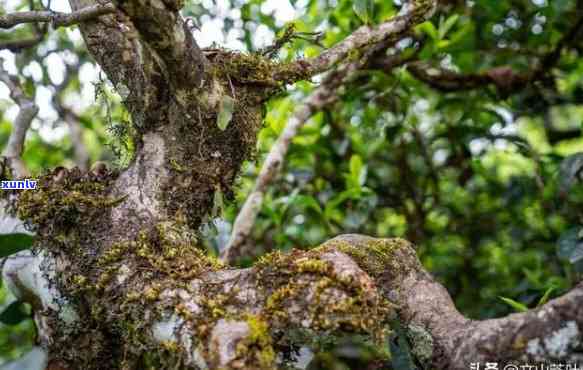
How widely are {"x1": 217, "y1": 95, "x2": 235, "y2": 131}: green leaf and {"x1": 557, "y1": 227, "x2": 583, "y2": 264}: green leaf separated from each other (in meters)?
0.86

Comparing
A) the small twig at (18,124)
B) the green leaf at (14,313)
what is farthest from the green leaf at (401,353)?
the small twig at (18,124)

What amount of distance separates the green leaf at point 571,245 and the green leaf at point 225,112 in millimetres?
861

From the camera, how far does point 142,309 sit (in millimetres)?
981

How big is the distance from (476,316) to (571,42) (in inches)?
42.7

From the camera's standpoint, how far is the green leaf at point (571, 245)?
1.36 metres

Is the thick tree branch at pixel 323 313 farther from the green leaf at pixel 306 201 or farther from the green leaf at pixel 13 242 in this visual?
the green leaf at pixel 306 201

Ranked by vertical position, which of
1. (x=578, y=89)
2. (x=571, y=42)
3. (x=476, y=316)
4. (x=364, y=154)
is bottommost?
(x=476, y=316)

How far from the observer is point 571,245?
4.63ft

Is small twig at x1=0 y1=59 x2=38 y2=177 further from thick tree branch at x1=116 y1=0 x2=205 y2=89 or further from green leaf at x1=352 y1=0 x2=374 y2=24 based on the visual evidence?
green leaf at x1=352 y1=0 x2=374 y2=24

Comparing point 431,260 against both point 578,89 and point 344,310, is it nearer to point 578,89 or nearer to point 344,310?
point 578,89

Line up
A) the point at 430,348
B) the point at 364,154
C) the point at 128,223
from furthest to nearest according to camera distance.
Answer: the point at 364,154, the point at 128,223, the point at 430,348

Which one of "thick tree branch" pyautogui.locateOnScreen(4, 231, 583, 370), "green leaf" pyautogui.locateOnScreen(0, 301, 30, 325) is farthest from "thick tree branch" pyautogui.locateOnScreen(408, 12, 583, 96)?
"green leaf" pyautogui.locateOnScreen(0, 301, 30, 325)

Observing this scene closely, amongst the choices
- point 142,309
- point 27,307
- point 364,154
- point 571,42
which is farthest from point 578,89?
point 27,307

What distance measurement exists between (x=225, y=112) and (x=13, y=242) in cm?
47
